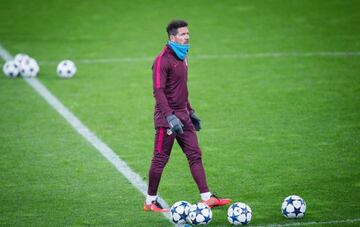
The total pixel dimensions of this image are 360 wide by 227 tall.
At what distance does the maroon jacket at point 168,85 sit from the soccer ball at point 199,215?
1139mm

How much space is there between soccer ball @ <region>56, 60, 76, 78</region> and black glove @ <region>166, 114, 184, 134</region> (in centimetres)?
893

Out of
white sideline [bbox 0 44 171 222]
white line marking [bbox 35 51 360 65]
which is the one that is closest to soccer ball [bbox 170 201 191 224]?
white sideline [bbox 0 44 171 222]

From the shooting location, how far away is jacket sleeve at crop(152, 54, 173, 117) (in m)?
10.1

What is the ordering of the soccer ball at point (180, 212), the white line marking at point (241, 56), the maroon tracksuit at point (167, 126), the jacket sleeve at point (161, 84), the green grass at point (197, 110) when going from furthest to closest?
1. the white line marking at point (241, 56)
2. the green grass at point (197, 110)
3. the maroon tracksuit at point (167, 126)
4. the jacket sleeve at point (161, 84)
5. the soccer ball at point (180, 212)

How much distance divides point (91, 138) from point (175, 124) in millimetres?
4440

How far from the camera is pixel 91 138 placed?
46.4ft

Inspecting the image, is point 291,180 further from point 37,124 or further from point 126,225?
point 37,124

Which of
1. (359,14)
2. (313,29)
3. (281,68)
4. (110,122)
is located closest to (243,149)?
(110,122)

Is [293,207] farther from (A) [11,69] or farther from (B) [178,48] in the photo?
(A) [11,69]

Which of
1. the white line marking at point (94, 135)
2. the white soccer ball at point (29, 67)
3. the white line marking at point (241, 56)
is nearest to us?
the white line marking at point (94, 135)

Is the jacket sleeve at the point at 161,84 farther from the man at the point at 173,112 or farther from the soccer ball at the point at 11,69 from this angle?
the soccer ball at the point at 11,69

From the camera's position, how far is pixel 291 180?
11.6 metres

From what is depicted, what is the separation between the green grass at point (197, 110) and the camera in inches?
434

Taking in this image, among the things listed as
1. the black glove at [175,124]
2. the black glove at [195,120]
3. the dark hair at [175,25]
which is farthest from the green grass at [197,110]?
the dark hair at [175,25]
